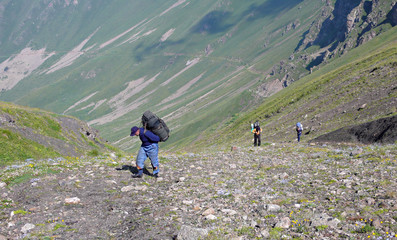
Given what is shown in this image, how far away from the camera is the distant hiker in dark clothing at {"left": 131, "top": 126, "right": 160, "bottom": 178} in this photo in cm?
1822

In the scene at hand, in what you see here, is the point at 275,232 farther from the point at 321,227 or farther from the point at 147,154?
the point at 147,154

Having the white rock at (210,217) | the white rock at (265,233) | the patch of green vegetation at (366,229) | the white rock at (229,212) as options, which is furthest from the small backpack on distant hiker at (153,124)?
the patch of green vegetation at (366,229)

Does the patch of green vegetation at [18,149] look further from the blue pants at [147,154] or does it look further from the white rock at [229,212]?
the white rock at [229,212]

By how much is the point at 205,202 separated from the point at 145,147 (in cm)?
578

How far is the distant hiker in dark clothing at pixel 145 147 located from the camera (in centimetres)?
1822

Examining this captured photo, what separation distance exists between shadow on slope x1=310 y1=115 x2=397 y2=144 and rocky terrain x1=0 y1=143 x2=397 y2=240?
10596 millimetres

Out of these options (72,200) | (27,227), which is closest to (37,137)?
(72,200)

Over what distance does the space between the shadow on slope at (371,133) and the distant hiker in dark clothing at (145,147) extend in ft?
71.4

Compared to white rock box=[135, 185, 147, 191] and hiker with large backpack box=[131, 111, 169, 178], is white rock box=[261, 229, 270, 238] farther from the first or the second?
hiker with large backpack box=[131, 111, 169, 178]

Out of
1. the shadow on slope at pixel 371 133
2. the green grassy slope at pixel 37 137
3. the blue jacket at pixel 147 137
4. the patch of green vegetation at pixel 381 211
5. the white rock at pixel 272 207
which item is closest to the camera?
the patch of green vegetation at pixel 381 211

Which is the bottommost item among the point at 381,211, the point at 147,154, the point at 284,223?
the point at 381,211

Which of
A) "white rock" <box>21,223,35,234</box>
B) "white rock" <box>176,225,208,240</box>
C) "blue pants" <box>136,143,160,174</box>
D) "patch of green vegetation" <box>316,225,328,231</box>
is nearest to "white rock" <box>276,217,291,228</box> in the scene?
"patch of green vegetation" <box>316,225,328,231</box>

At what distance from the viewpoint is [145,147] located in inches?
729

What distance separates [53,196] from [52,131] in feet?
97.2
